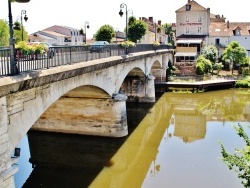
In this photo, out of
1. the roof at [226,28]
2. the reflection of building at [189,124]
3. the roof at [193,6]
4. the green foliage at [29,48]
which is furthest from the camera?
the roof at [193,6]

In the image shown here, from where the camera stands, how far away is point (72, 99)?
2094 centimetres

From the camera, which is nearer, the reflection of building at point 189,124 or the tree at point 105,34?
the reflection of building at point 189,124

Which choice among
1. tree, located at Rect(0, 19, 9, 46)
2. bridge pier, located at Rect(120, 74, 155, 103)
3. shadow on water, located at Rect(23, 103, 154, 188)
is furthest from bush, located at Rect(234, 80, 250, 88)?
tree, located at Rect(0, 19, 9, 46)

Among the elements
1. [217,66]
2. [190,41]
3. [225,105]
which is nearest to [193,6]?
[190,41]

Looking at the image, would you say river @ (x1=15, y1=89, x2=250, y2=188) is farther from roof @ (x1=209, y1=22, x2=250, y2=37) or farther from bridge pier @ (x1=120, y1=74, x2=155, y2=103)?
roof @ (x1=209, y1=22, x2=250, y2=37)

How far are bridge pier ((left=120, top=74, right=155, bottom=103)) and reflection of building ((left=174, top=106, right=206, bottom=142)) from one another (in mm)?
3066

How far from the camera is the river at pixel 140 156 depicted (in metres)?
15.5

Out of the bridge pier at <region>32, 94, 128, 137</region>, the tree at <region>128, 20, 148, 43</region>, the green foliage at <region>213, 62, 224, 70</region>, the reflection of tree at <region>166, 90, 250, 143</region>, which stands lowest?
the reflection of tree at <region>166, 90, 250, 143</region>

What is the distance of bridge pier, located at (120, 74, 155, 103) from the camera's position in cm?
3281

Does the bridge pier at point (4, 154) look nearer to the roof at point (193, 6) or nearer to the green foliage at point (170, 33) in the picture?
the roof at point (193, 6)

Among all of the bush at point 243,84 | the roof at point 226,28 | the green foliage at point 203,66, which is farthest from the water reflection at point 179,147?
the roof at point 226,28

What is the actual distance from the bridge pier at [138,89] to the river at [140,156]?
161 inches

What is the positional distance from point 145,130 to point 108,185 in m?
9.48

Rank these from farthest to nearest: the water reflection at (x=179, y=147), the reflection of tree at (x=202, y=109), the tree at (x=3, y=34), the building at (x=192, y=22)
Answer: the building at (x=192, y=22) < the tree at (x=3, y=34) < the reflection of tree at (x=202, y=109) < the water reflection at (x=179, y=147)
